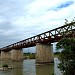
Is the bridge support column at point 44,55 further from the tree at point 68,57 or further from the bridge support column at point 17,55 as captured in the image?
the tree at point 68,57

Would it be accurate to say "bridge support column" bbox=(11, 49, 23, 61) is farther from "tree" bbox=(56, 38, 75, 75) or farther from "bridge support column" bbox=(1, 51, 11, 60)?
"tree" bbox=(56, 38, 75, 75)

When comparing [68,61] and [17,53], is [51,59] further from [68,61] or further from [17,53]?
[68,61]

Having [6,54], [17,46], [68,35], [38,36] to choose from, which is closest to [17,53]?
[17,46]

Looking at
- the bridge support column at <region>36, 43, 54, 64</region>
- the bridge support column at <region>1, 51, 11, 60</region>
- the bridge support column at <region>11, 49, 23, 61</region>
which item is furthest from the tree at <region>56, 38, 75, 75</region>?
the bridge support column at <region>1, 51, 11, 60</region>

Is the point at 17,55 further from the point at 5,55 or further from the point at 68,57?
the point at 68,57

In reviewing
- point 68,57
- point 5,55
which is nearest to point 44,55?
point 68,57

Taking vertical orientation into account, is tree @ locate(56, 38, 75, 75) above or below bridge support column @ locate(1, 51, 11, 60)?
below

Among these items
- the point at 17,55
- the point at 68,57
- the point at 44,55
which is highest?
the point at 17,55

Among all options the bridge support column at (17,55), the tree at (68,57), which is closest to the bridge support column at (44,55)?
the bridge support column at (17,55)

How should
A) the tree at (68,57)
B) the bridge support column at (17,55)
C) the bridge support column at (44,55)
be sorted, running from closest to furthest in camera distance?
1. the tree at (68,57)
2. the bridge support column at (44,55)
3. the bridge support column at (17,55)

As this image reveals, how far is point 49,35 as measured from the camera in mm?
66000

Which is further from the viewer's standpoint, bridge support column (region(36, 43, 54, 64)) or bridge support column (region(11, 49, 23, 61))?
bridge support column (region(11, 49, 23, 61))

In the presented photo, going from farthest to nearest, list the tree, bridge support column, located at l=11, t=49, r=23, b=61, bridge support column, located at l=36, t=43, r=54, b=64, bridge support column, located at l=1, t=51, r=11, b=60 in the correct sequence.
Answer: bridge support column, located at l=1, t=51, r=11, b=60, bridge support column, located at l=11, t=49, r=23, b=61, bridge support column, located at l=36, t=43, r=54, b=64, the tree

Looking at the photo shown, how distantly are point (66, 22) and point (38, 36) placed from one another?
57641 millimetres
